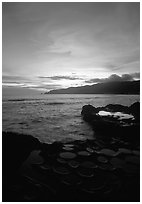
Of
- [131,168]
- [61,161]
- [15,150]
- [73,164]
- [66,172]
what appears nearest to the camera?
[66,172]

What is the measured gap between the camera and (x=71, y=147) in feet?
28.6

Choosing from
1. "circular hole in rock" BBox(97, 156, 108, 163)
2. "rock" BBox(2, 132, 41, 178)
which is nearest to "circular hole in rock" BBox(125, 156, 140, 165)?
"circular hole in rock" BBox(97, 156, 108, 163)

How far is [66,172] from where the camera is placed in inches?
230

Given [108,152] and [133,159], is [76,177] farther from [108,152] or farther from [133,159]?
[133,159]

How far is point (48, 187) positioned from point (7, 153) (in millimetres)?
2825

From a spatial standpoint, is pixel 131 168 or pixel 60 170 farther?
pixel 131 168

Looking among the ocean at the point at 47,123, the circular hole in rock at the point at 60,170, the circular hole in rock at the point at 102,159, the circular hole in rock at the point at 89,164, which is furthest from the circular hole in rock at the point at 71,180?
the ocean at the point at 47,123

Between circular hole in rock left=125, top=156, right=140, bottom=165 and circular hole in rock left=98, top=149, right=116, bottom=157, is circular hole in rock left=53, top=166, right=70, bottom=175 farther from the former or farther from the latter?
circular hole in rock left=125, top=156, right=140, bottom=165

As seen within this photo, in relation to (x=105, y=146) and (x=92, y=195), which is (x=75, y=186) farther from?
(x=105, y=146)

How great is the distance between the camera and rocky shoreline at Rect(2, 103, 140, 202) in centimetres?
468

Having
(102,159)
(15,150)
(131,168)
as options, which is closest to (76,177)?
(102,159)

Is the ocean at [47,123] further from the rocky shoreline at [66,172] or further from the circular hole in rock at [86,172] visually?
the circular hole in rock at [86,172]

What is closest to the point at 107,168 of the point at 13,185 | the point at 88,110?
the point at 13,185

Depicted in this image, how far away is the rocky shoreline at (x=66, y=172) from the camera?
4.68m
